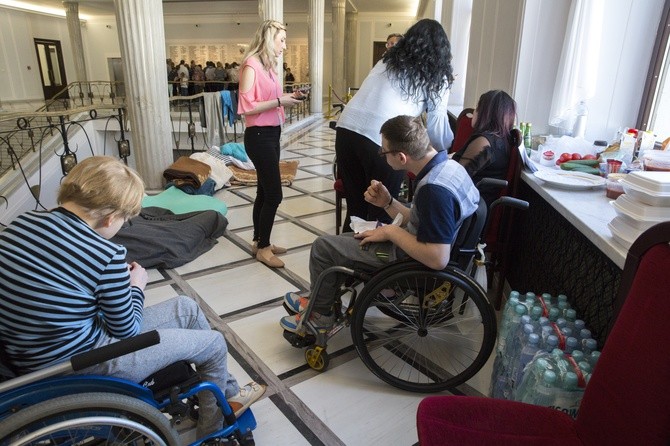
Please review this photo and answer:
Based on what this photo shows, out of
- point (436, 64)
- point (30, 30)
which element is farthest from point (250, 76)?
point (30, 30)

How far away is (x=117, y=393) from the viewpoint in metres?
1.03

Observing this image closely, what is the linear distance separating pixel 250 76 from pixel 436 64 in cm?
105

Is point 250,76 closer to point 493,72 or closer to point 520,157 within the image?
point 520,157

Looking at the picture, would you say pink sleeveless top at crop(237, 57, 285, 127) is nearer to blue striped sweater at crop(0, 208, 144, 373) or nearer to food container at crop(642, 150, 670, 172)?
blue striped sweater at crop(0, 208, 144, 373)

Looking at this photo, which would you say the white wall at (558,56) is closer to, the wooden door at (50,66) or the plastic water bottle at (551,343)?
the plastic water bottle at (551,343)

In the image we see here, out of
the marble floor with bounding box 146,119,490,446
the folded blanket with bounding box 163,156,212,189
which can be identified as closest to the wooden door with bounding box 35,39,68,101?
the folded blanket with bounding box 163,156,212,189

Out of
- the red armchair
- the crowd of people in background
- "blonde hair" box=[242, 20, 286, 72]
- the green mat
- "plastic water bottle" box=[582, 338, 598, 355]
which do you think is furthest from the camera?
Answer: the crowd of people in background

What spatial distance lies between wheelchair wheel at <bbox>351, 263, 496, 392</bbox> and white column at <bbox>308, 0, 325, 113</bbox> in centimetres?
1176

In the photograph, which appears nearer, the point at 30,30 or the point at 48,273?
the point at 48,273

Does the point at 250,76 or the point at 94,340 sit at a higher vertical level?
the point at 250,76

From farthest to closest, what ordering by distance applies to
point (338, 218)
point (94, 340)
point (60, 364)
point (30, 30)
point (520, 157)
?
point (30, 30) < point (338, 218) < point (520, 157) < point (94, 340) < point (60, 364)

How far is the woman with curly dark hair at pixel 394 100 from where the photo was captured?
2.03 m

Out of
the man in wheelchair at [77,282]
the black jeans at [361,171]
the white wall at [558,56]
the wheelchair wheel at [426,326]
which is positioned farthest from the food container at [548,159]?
the man in wheelchair at [77,282]

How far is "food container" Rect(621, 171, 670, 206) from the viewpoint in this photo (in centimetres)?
113
